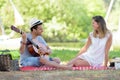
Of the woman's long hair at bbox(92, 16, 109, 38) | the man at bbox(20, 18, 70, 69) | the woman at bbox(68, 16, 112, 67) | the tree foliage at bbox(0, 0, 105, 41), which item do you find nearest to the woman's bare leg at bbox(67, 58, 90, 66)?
the woman at bbox(68, 16, 112, 67)

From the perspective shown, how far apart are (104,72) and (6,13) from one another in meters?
15.0

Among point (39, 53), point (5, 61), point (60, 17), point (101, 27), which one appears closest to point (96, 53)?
point (101, 27)

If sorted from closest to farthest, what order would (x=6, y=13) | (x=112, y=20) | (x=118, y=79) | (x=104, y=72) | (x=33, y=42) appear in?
1. (x=118, y=79)
2. (x=104, y=72)
3. (x=33, y=42)
4. (x=6, y=13)
5. (x=112, y=20)

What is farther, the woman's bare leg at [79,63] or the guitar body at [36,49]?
the woman's bare leg at [79,63]

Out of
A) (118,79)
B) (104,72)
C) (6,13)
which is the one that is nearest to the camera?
(118,79)

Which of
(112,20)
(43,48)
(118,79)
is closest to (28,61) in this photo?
(43,48)

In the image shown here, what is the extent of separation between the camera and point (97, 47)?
268 inches

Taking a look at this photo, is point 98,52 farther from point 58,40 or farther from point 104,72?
point 58,40

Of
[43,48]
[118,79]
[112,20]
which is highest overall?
[112,20]

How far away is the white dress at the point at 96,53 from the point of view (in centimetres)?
674

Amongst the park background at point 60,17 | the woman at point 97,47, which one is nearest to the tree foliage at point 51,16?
the park background at point 60,17

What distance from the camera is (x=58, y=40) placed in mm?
20859

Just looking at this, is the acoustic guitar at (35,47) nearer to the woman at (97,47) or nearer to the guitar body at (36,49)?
the guitar body at (36,49)

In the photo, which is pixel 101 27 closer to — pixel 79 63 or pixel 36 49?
pixel 79 63
